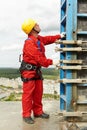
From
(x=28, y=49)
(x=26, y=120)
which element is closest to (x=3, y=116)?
(x=26, y=120)

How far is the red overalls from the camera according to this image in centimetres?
725

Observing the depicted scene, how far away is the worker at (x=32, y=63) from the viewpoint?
7266 millimetres

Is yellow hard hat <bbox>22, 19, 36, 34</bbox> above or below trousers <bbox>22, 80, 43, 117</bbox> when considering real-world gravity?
above

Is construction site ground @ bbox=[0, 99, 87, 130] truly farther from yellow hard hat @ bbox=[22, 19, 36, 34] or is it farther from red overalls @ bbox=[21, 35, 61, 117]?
yellow hard hat @ bbox=[22, 19, 36, 34]

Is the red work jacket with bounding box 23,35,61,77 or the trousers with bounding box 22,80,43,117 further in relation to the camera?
the trousers with bounding box 22,80,43,117

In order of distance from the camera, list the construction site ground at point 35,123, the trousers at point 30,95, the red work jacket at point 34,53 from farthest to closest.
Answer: the trousers at point 30,95 → the red work jacket at point 34,53 → the construction site ground at point 35,123

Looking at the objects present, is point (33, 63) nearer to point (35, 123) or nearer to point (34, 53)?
point (34, 53)

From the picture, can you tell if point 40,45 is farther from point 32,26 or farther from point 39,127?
point 39,127

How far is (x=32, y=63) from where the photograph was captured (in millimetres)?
7371

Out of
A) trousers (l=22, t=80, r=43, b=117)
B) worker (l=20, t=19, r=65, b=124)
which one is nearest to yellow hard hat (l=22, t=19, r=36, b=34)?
worker (l=20, t=19, r=65, b=124)

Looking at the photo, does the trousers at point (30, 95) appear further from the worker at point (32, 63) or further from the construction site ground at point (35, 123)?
the construction site ground at point (35, 123)

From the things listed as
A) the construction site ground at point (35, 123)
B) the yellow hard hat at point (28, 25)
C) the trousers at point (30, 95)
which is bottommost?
the construction site ground at point (35, 123)

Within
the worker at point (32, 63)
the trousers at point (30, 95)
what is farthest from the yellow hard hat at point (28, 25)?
the trousers at point (30, 95)

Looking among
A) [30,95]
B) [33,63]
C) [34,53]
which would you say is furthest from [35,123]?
[34,53]
